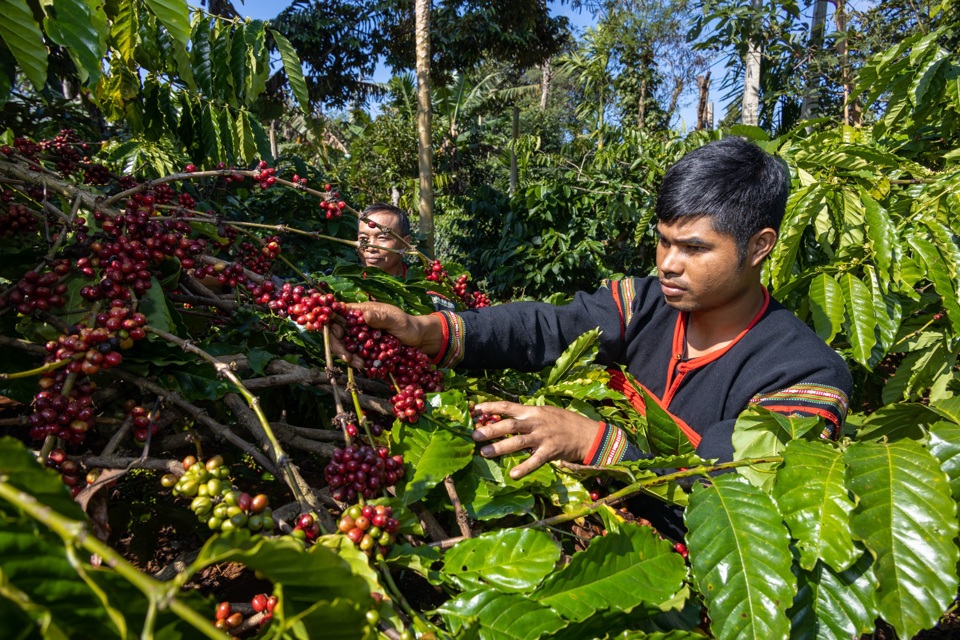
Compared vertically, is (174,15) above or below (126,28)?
below

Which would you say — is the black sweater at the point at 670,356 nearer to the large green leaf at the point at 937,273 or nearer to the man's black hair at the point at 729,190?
the man's black hair at the point at 729,190

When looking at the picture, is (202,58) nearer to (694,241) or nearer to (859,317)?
(694,241)

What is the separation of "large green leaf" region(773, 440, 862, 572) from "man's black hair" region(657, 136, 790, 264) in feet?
2.45

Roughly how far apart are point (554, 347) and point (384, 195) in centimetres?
1423

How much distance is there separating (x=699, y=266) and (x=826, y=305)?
0.70 metres

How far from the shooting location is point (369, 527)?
0.85m

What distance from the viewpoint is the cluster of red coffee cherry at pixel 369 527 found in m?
0.83

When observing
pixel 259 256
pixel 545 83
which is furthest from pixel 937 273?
pixel 545 83

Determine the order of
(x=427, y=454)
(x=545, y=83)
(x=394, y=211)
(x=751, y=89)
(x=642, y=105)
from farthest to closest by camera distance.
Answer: (x=545, y=83) < (x=642, y=105) < (x=751, y=89) < (x=394, y=211) < (x=427, y=454)

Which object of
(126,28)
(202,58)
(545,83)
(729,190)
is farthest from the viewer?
(545,83)

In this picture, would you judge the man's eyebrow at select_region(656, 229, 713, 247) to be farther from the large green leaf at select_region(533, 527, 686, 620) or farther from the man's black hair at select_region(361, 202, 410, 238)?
the man's black hair at select_region(361, 202, 410, 238)

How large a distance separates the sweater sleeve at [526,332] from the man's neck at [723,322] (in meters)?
0.23

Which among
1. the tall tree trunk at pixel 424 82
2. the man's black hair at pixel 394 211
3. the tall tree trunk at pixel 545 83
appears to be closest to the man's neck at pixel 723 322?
the man's black hair at pixel 394 211

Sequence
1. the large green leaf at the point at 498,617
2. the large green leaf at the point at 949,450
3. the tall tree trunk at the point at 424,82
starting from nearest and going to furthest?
the large green leaf at the point at 498,617 < the large green leaf at the point at 949,450 < the tall tree trunk at the point at 424,82
